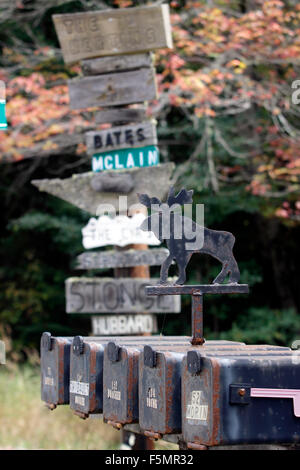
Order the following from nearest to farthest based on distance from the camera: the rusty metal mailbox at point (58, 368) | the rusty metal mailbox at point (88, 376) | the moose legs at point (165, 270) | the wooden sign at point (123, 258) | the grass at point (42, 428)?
the rusty metal mailbox at point (88, 376), the moose legs at point (165, 270), the rusty metal mailbox at point (58, 368), the wooden sign at point (123, 258), the grass at point (42, 428)

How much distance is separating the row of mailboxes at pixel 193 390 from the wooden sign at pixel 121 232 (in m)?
2.85

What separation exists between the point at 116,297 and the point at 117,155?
3.86 ft

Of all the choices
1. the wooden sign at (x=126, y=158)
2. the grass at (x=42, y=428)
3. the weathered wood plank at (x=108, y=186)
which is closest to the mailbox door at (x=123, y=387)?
the weathered wood plank at (x=108, y=186)

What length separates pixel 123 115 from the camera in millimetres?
6941

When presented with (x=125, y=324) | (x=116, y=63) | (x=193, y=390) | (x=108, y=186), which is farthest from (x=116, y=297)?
(x=193, y=390)

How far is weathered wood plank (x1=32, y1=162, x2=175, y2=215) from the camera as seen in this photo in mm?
6727

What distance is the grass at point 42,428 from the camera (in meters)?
7.93

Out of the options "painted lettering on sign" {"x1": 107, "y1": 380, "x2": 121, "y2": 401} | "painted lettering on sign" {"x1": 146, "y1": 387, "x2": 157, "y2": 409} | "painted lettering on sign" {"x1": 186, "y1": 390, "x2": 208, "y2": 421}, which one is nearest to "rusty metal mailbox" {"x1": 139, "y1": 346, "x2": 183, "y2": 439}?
"painted lettering on sign" {"x1": 146, "y1": 387, "x2": 157, "y2": 409}

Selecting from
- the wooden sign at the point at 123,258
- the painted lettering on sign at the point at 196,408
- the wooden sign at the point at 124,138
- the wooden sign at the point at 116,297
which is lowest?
the wooden sign at the point at 116,297

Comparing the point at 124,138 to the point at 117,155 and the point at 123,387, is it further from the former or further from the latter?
the point at 123,387

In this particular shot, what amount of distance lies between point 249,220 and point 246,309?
1334mm

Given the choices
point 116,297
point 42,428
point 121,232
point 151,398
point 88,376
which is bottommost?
point 42,428

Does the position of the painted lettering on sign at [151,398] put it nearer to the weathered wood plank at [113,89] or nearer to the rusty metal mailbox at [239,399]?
the rusty metal mailbox at [239,399]

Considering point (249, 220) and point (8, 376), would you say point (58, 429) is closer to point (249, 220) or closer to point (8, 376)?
point (8, 376)
